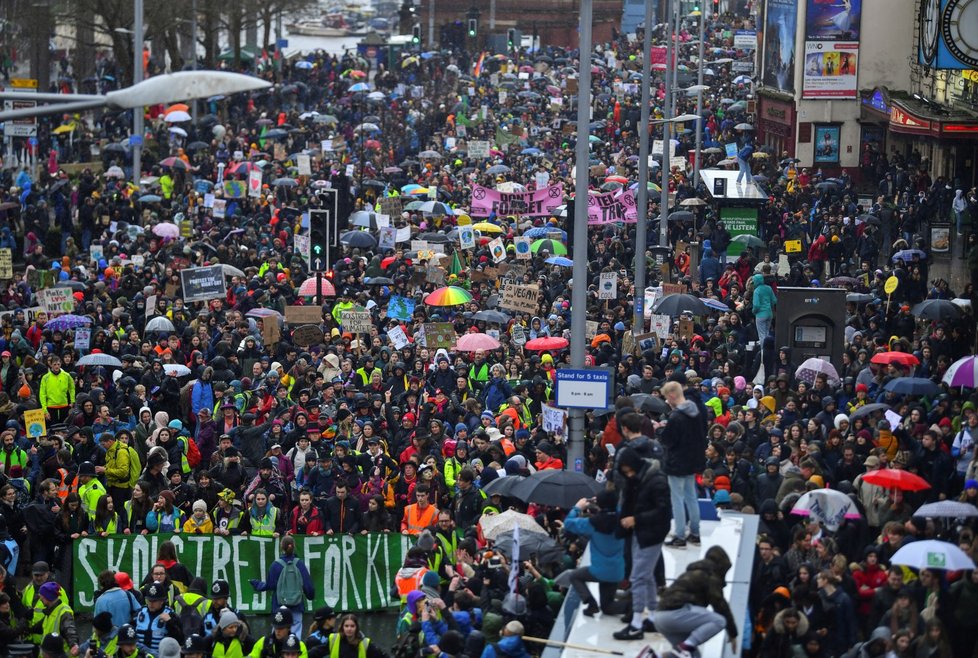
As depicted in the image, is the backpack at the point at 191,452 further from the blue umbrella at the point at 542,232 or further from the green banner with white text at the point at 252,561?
the blue umbrella at the point at 542,232

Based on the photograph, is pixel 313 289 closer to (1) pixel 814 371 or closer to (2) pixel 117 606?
(1) pixel 814 371

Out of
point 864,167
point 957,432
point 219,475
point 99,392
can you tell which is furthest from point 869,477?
point 864,167

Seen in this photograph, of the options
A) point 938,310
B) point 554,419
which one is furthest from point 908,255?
point 554,419

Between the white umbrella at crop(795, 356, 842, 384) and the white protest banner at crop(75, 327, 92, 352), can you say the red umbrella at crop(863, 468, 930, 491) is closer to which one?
the white umbrella at crop(795, 356, 842, 384)

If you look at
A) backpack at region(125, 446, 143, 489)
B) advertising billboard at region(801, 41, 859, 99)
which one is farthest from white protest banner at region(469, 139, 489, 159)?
backpack at region(125, 446, 143, 489)

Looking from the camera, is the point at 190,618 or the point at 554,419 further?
the point at 554,419

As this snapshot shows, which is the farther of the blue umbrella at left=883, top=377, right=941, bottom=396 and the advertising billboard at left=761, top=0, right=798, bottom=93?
the advertising billboard at left=761, top=0, right=798, bottom=93

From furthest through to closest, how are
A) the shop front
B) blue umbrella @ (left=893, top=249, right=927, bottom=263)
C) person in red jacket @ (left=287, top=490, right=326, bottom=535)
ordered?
the shop front → blue umbrella @ (left=893, top=249, right=927, bottom=263) → person in red jacket @ (left=287, top=490, right=326, bottom=535)
